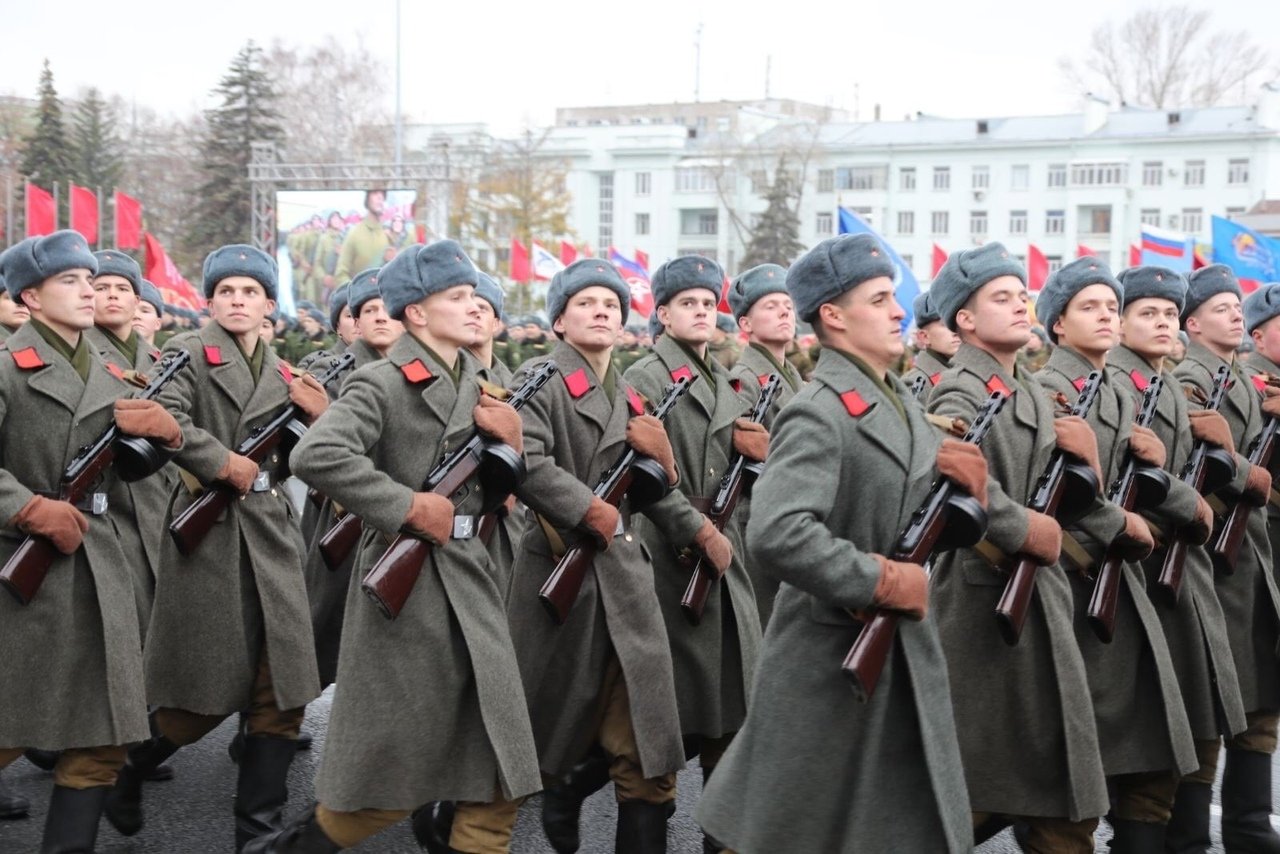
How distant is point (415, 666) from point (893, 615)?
154 cm

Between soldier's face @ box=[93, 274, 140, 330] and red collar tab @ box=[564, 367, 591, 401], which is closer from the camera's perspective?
red collar tab @ box=[564, 367, 591, 401]

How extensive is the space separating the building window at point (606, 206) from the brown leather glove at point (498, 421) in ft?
272

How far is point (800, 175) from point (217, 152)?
1410 inches

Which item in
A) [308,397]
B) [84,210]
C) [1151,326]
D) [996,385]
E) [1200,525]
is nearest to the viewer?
[996,385]

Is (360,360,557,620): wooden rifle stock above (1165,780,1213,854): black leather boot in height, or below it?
above

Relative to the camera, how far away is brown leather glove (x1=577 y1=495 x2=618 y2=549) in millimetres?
4996

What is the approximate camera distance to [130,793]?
19.2 feet

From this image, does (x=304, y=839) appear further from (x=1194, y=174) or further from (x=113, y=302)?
(x=1194, y=174)

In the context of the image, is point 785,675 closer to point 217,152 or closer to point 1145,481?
point 1145,481

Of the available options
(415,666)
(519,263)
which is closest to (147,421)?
(415,666)

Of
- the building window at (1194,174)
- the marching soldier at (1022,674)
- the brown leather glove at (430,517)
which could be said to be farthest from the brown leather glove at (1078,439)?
the building window at (1194,174)

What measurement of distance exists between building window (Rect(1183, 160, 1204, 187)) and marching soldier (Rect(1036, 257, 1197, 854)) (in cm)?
7087

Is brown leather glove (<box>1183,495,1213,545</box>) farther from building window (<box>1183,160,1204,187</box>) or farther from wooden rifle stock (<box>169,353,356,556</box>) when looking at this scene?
building window (<box>1183,160,1204,187</box>)

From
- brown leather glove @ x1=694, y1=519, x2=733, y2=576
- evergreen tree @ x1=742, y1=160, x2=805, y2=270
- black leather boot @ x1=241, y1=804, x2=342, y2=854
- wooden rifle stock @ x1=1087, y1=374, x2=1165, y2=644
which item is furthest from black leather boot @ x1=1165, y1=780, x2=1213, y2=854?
evergreen tree @ x1=742, y1=160, x2=805, y2=270
